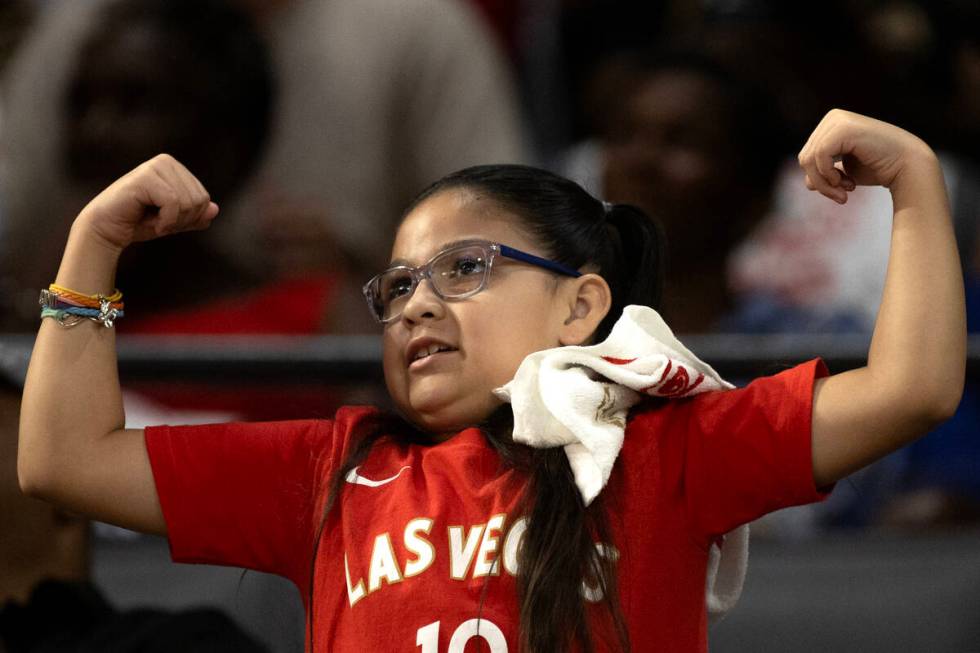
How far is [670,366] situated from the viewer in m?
2.13

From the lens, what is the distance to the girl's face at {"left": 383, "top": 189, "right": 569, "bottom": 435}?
2.27m

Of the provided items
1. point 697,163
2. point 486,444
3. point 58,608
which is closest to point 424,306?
point 486,444

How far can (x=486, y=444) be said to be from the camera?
2.24 metres

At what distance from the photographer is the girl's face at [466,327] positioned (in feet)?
7.46

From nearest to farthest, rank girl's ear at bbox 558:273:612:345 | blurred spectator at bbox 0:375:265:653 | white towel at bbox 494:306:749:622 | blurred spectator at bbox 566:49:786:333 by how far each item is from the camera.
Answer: white towel at bbox 494:306:749:622, girl's ear at bbox 558:273:612:345, blurred spectator at bbox 0:375:265:653, blurred spectator at bbox 566:49:786:333

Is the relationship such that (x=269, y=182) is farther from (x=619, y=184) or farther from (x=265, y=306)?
(x=619, y=184)

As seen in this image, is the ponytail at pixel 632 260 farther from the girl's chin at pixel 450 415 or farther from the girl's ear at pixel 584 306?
the girl's chin at pixel 450 415

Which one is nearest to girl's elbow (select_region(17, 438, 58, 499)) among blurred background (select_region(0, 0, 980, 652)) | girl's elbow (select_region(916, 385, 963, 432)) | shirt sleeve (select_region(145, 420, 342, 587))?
shirt sleeve (select_region(145, 420, 342, 587))

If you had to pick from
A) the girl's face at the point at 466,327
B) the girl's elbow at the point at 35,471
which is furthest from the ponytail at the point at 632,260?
the girl's elbow at the point at 35,471

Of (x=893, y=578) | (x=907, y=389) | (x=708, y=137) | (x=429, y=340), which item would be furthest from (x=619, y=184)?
(x=907, y=389)

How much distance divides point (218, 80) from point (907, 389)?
2670 millimetres

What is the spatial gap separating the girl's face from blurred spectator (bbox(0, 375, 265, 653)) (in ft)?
1.96

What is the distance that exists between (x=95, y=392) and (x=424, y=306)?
18.9 inches

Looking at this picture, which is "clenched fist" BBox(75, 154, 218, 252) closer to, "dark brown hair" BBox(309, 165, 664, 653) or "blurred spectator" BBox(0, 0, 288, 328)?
"dark brown hair" BBox(309, 165, 664, 653)
